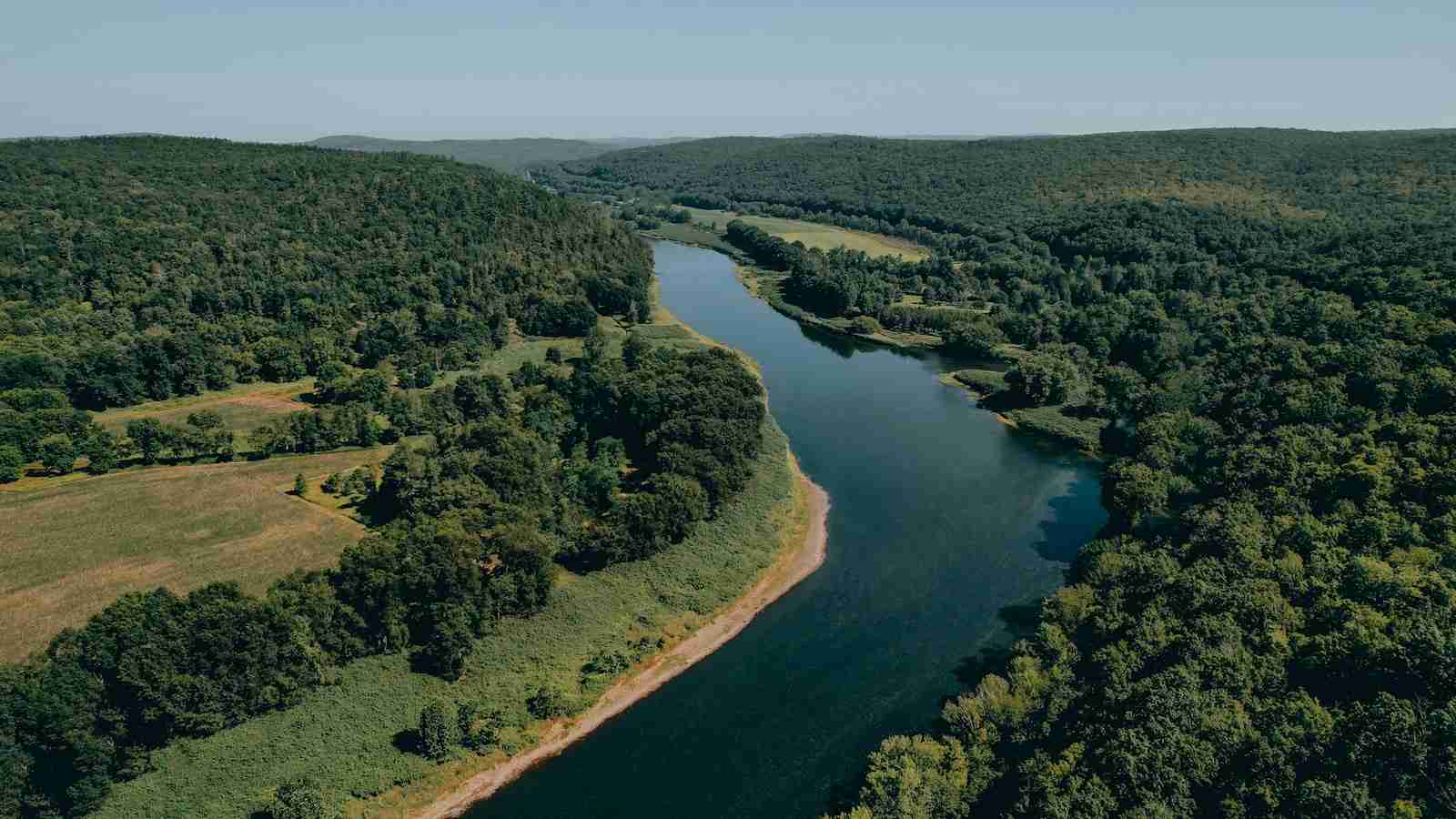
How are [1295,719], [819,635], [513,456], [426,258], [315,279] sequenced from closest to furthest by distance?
[1295,719] < [819,635] < [513,456] < [315,279] < [426,258]

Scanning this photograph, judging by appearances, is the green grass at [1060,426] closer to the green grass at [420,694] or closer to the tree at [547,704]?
the green grass at [420,694]

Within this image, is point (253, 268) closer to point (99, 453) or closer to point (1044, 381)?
point (99, 453)

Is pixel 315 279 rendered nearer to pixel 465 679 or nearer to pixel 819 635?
pixel 465 679

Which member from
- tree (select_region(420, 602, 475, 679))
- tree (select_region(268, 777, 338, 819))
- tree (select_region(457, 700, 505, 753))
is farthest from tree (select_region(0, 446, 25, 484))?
tree (select_region(457, 700, 505, 753))

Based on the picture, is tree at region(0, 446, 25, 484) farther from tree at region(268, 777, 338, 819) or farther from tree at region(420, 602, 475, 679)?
tree at region(268, 777, 338, 819)

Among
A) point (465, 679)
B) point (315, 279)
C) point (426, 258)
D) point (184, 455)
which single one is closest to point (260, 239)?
point (315, 279)

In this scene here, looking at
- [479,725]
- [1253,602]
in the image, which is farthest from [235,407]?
[1253,602]

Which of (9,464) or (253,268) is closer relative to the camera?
(9,464)
